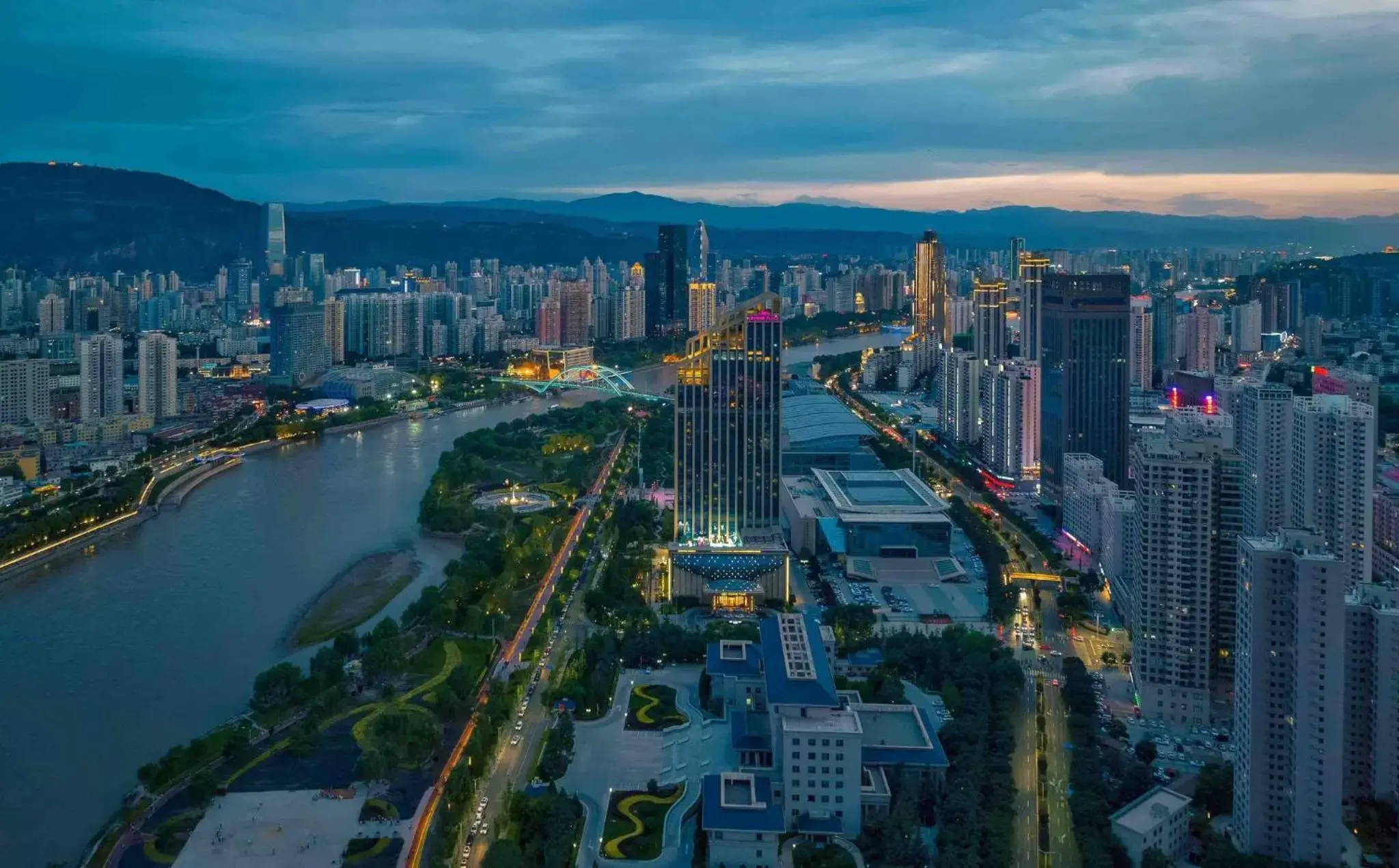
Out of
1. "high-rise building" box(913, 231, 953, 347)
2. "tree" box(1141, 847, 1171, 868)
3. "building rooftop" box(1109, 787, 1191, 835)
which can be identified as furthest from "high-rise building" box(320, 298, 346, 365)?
"tree" box(1141, 847, 1171, 868)

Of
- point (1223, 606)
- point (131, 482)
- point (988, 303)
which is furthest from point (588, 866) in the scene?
point (988, 303)

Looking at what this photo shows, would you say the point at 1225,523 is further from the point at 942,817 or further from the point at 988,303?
the point at 988,303

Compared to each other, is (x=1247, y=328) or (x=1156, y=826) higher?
(x=1247, y=328)

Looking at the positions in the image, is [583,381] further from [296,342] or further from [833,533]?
[833,533]

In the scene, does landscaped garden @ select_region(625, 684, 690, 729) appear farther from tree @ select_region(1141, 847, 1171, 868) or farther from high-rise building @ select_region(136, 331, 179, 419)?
high-rise building @ select_region(136, 331, 179, 419)

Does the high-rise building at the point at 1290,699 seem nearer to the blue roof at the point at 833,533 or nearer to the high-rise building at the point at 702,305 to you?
the blue roof at the point at 833,533

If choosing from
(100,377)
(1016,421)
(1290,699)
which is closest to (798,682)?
(1290,699)
